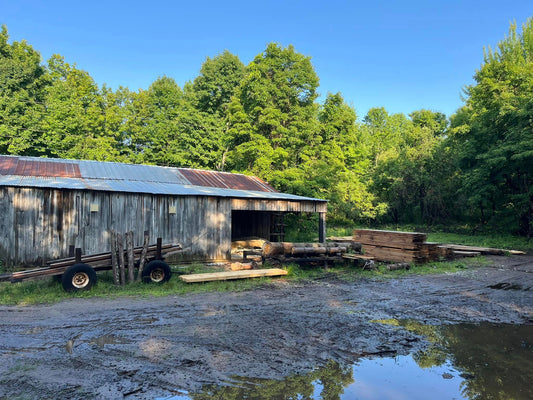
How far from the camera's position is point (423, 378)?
491 cm

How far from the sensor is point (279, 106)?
29.3 m

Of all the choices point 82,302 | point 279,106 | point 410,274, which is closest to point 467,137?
point 279,106

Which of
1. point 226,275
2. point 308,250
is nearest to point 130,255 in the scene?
point 226,275

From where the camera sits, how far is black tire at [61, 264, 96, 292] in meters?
9.21

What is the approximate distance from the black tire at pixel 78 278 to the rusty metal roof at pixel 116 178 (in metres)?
4.60

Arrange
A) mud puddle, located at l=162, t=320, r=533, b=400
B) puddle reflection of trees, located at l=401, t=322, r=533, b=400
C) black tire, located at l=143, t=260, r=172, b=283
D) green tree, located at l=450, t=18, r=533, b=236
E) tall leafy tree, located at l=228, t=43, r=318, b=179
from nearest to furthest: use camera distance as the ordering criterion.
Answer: mud puddle, located at l=162, t=320, r=533, b=400 → puddle reflection of trees, located at l=401, t=322, r=533, b=400 → black tire, located at l=143, t=260, r=172, b=283 → green tree, located at l=450, t=18, r=533, b=236 → tall leafy tree, located at l=228, t=43, r=318, b=179

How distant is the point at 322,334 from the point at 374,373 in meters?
1.52

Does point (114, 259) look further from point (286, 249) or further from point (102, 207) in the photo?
point (286, 249)

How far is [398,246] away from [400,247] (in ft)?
0.38

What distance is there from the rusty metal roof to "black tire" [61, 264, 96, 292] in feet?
15.1

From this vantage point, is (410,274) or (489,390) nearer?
(489,390)

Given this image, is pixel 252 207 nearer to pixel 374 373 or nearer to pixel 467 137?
pixel 374 373

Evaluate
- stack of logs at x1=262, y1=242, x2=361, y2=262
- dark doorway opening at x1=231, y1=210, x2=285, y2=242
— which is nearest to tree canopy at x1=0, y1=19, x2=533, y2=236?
dark doorway opening at x1=231, y1=210, x2=285, y2=242

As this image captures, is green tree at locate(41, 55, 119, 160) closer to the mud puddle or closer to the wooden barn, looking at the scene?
the wooden barn
